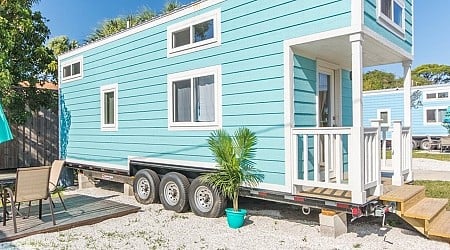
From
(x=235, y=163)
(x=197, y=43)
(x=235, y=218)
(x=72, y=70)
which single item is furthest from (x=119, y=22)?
(x=235, y=218)

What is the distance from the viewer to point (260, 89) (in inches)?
218

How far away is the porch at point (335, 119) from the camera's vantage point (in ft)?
15.0

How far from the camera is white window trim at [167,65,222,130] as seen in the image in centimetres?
613

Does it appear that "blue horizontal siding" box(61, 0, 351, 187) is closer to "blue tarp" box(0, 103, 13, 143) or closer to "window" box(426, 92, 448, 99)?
"blue tarp" box(0, 103, 13, 143)

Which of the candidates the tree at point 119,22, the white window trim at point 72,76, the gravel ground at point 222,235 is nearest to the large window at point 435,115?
the tree at point 119,22

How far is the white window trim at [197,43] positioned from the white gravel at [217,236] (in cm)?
296

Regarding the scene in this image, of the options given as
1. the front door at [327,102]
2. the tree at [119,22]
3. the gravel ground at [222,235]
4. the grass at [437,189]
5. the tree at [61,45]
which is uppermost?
the tree at [119,22]

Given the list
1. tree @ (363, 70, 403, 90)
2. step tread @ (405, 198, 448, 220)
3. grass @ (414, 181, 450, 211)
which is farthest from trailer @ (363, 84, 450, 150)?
tree @ (363, 70, 403, 90)

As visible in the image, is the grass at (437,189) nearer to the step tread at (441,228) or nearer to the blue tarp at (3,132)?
the step tread at (441,228)

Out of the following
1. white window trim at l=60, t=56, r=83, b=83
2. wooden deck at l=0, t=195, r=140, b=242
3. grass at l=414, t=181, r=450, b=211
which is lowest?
wooden deck at l=0, t=195, r=140, b=242

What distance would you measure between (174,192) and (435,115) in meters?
18.6

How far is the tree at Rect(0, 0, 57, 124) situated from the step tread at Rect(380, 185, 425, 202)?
24.6ft

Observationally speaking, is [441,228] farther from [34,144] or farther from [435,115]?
[435,115]

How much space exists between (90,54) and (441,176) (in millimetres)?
10265
